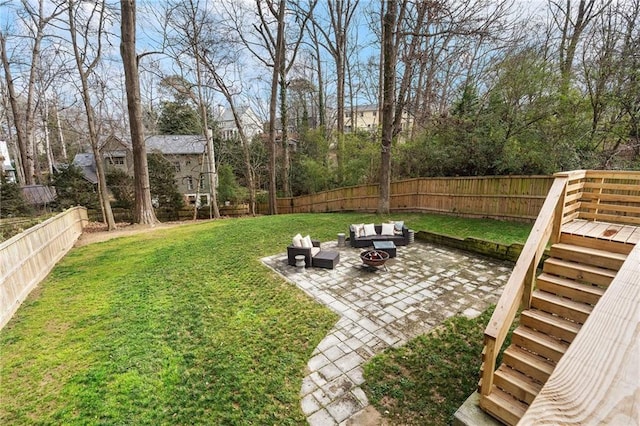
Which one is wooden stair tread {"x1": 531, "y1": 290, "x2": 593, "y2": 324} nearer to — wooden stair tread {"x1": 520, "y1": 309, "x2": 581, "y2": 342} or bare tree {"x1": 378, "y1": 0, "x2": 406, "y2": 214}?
wooden stair tread {"x1": 520, "y1": 309, "x2": 581, "y2": 342}

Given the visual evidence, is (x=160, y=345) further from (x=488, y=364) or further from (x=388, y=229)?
(x=388, y=229)

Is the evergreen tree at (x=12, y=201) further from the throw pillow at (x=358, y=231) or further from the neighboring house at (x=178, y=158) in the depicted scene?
the throw pillow at (x=358, y=231)

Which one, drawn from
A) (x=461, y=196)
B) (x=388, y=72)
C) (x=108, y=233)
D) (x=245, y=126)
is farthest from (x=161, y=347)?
(x=245, y=126)

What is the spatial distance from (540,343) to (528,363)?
0.76 feet

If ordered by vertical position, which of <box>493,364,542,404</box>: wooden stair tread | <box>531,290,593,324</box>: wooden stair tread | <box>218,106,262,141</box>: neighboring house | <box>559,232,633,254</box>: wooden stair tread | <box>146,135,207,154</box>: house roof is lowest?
<box>493,364,542,404</box>: wooden stair tread

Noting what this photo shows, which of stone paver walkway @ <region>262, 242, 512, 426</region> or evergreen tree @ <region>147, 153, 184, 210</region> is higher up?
evergreen tree @ <region>147, 153, 184, 210</region>

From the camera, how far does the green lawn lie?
119 inches

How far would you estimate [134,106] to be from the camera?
10.9 m

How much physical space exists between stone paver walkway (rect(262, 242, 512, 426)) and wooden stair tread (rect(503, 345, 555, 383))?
1367mm

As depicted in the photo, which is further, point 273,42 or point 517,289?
point 273,42

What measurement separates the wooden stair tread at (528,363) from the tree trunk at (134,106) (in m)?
12.7

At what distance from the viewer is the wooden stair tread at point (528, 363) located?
256 cm

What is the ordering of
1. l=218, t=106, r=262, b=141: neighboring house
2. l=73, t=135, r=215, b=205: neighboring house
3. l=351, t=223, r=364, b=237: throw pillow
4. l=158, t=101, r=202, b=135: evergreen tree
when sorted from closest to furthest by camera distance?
1. l=351, t=223, r=364, b=237: throw pillow
2. l=218, t=106, r=262, b=141: neighboring house
3. l=158, t=101, r=202, b=135: evergreen tree
4. l=73, t=135, r=215, b=205: neighboring house

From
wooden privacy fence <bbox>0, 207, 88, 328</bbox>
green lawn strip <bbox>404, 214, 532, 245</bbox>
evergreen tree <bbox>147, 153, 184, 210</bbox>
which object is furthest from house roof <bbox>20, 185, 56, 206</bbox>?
green lawn strip <bbox>404, 214, 532, 245</bbox>
